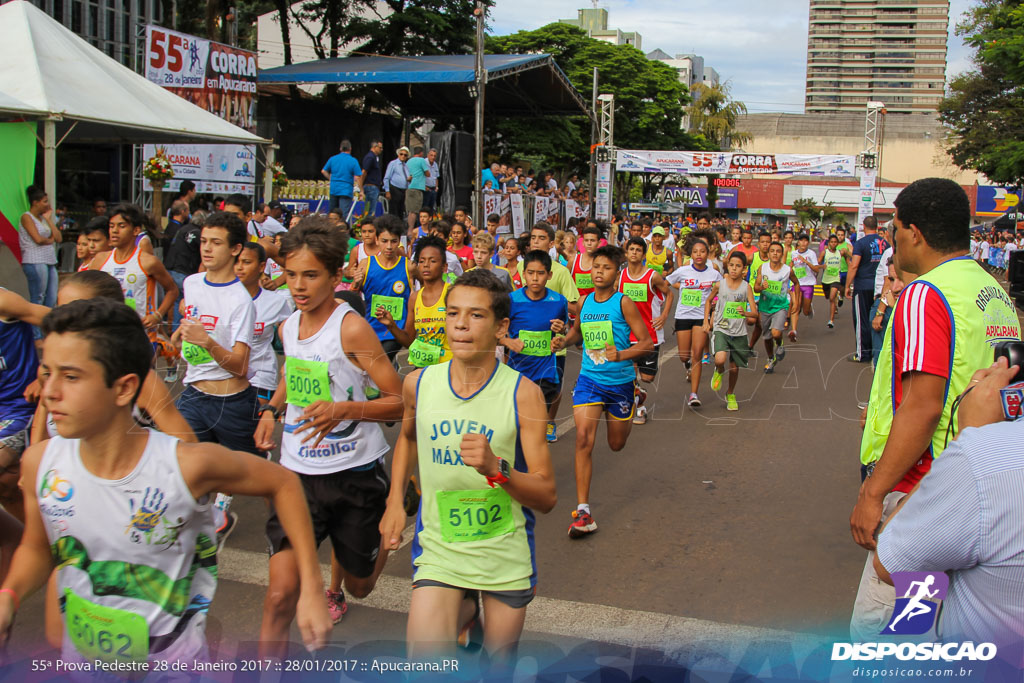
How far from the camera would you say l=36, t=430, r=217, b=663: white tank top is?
2164 millimetres

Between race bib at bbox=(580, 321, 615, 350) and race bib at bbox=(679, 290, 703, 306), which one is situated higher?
race bib at bbox=(679, 290, 703, 306)

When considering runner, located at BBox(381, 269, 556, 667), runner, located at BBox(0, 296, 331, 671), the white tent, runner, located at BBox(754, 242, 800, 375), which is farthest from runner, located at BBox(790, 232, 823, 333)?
runner, located at BBox(0, 296, 331, 671)

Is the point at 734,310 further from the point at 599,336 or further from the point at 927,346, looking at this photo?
the point at 927,346

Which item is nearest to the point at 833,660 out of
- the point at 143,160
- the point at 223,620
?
the point at 223,620

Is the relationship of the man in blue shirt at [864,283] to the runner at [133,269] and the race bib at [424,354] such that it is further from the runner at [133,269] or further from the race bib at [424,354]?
the runner at [133,269]

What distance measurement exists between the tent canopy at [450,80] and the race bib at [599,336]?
14.3 metres

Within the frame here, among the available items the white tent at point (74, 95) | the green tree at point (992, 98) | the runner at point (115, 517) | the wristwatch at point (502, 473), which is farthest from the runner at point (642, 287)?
the green tree at point (992, 98)

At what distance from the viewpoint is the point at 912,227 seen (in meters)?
2.99

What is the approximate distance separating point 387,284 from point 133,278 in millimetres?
1979

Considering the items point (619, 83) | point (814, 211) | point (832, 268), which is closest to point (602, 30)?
point (814, 211)

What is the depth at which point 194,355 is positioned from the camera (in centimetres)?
440

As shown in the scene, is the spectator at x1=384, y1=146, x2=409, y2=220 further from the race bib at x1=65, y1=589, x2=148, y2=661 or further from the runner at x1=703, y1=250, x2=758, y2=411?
the race bib at x1=65, y1=589, x2=148, y2=661

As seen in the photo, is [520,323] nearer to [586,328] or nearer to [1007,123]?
[586,328]

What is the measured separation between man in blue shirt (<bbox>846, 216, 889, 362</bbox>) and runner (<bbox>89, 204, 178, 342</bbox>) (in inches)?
354
